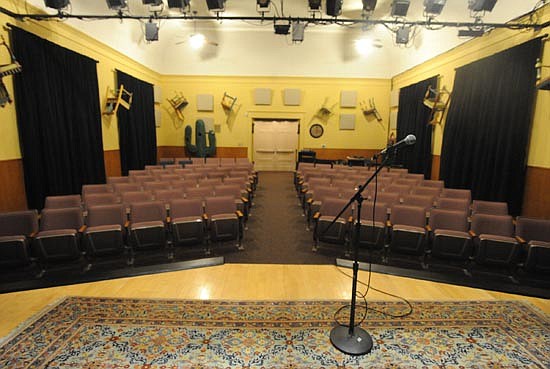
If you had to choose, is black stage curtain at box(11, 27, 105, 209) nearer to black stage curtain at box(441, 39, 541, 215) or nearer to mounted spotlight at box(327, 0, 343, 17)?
mounted spotlight at box(327, 0, 343, 17)

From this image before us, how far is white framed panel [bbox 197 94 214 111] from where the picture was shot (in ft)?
41.9

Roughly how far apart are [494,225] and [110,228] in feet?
16.7

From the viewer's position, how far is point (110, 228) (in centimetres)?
385

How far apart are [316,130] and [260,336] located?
1132 centimetres

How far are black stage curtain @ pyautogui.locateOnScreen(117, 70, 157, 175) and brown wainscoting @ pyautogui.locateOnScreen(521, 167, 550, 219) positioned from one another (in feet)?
33.2

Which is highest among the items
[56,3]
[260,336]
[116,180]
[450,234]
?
[56,3]

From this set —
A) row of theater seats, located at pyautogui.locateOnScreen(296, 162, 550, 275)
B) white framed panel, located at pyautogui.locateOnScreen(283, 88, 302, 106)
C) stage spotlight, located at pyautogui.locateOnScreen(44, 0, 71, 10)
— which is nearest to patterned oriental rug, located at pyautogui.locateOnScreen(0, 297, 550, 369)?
row of theater seats, located at pyautogui.locateOnScreen(296, 162, 550, 275)

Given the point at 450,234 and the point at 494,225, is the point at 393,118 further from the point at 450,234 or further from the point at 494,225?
the point at 450,234

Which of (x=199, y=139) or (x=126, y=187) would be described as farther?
(x=199, y=139)

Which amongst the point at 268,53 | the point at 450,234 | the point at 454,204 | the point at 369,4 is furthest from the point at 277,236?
the point at 268,53

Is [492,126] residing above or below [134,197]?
above

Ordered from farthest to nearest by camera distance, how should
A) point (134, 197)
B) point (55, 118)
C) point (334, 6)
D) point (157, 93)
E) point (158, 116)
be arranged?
1. point (158, 116)
2. point (157, 93)
3. point (55, 118)
4. point (334, 6)
5. point (134, 197)

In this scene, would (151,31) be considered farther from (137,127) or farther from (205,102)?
(205,102)

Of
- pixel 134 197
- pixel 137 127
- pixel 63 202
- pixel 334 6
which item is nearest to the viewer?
pixel 63 202
